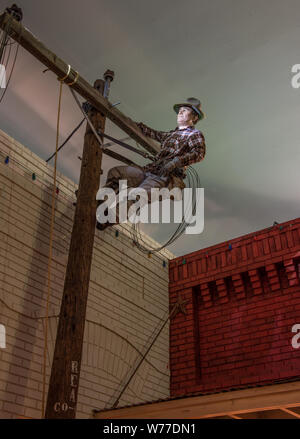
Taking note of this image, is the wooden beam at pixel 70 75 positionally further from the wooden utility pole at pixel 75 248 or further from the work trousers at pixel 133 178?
the work trousers at pixel 133 178

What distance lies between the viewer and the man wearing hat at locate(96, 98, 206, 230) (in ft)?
23.8

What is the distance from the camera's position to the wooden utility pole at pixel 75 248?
525cm

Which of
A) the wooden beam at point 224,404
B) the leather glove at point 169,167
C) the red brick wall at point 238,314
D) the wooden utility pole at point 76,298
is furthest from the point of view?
the red brick wall at point 238,314

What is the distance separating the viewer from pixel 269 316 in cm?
866

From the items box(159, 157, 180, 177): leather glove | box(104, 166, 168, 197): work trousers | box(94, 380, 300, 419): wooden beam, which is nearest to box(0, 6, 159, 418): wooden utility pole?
box(104, 166, 168, 197): work trousers

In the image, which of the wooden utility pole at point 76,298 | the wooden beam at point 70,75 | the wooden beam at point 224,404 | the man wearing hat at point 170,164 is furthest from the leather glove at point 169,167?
the wooden beam at point 224,404

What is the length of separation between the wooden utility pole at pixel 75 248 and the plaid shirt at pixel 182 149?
1.86 feet

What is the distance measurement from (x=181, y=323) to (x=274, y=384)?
4130 millimetres

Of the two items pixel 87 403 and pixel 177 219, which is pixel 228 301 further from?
pixel 87 403

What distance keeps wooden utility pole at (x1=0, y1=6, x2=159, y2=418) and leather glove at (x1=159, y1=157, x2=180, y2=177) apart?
2.62ft

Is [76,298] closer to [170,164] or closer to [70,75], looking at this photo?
[170,164]

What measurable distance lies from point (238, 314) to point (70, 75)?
492cm

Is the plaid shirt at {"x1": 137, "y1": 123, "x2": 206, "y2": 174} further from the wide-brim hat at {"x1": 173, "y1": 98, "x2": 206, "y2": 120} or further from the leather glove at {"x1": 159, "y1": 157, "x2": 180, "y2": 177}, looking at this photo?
the wide-brim hat at {"x1": 173, "y1": 98, "x2": 206, "y2": 120}
